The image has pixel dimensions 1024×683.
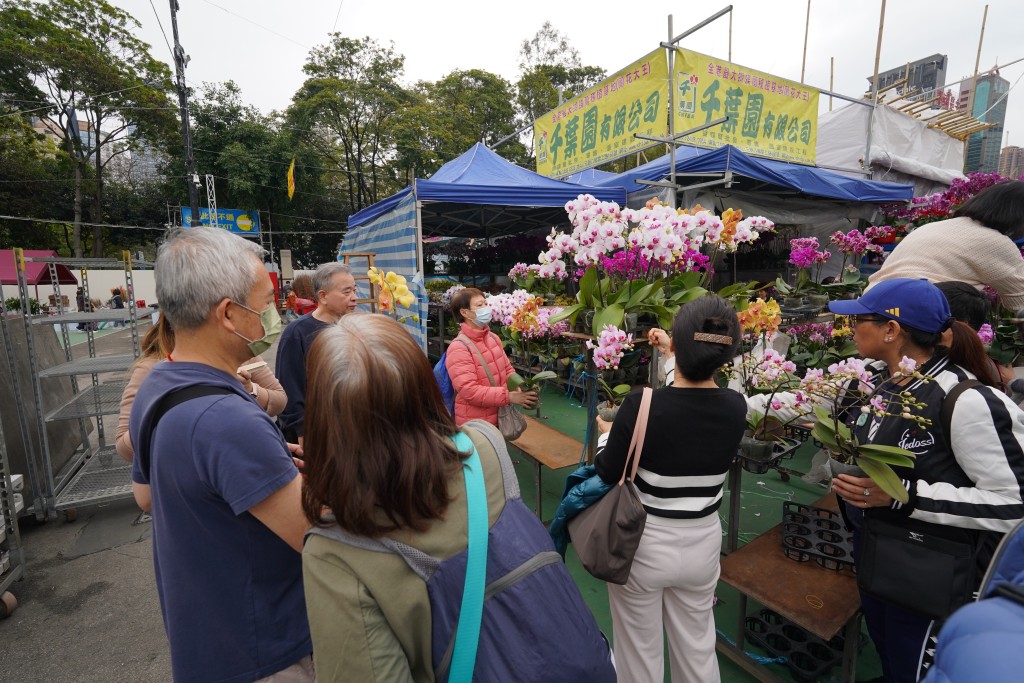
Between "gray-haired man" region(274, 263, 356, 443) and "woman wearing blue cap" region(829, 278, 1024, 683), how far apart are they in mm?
2210

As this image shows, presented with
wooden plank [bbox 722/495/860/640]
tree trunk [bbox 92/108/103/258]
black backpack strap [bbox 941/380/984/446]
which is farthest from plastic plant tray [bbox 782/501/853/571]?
tree trunk [bbox 92/108/103/258]

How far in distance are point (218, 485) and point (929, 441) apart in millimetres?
1727

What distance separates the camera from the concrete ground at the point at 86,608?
201 centimetres

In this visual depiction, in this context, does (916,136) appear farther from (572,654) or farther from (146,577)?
(146,577)

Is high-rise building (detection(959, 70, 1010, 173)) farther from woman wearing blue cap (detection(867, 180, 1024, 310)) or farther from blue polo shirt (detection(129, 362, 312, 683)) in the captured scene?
blue polo shirt (detection(129, 362, 312, 683))

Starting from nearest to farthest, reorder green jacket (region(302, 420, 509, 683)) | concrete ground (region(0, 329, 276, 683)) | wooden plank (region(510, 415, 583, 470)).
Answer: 1. green jacket (region(302, 420, 509, 683))
2. concrete ground (region(0, 329, 276, 683))
3. wooden plank (region(510, 415, 583, 470))

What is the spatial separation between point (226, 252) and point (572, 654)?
3.36 ft

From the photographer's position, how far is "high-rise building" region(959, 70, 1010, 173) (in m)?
9.87

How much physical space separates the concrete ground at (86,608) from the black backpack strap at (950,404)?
2.98 metres

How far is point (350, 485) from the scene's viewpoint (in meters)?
0.69

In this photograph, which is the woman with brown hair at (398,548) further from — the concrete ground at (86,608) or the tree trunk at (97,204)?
the tree trunk at (97,204)

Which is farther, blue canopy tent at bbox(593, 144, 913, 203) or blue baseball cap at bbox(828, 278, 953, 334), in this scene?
blue canopy tent at bbox(593, 144, 913, 203)

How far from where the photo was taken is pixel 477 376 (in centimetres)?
250

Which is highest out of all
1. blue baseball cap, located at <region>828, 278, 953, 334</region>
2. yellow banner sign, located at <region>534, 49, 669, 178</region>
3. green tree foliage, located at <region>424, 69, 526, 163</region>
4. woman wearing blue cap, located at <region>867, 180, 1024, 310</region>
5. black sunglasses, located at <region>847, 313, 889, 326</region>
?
green tree foliage, located at <region>424, 69, 526, 163</region>
